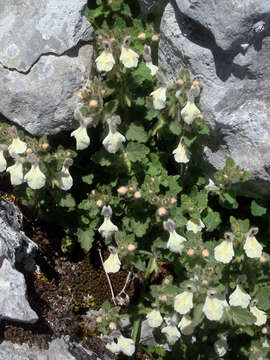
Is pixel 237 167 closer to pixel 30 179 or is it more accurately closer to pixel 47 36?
pixel 30 179

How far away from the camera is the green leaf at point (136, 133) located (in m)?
3.76

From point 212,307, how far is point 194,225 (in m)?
0.75

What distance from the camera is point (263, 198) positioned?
3.93m

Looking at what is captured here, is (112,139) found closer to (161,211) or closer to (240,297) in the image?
(161,211)

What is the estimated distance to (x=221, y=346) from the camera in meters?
3.65

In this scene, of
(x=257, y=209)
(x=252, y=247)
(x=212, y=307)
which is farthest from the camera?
(x=257, y=209)

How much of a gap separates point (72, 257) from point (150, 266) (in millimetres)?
739

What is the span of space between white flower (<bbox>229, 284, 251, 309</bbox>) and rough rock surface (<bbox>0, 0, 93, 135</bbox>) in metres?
1.84

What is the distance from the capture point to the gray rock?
3.31 meters

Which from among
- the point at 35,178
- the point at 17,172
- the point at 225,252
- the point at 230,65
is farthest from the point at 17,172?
the point at 230,65

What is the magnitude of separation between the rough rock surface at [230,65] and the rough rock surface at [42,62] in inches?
27.2

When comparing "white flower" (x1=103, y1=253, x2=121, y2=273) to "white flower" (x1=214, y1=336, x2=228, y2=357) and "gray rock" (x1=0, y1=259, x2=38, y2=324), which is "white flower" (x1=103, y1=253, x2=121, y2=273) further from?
"white flower" (x1=214, y1=336, x2=228, y2=357)

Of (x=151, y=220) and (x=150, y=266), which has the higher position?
(x=151, y=220)

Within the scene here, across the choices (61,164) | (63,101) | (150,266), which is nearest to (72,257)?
(150,266)
